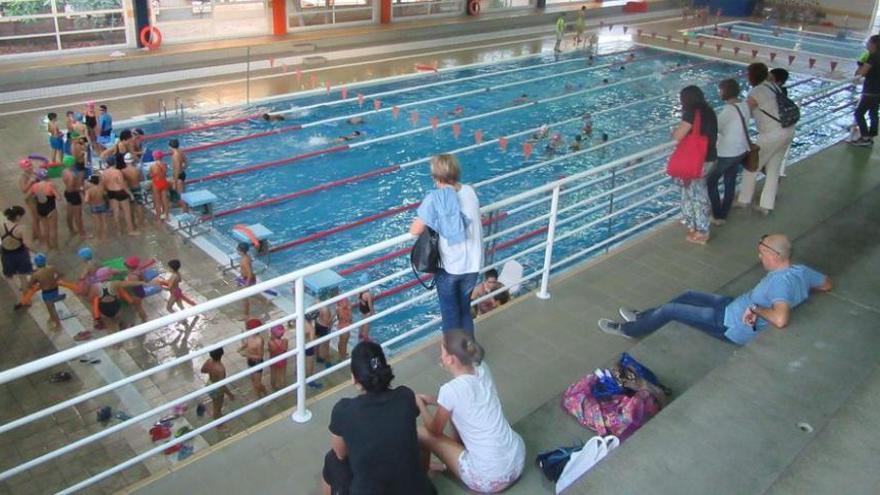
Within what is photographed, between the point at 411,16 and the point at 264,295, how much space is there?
18.4m

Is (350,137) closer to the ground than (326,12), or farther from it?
closer to the ground

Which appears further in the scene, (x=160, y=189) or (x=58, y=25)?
(x=58, y=25)

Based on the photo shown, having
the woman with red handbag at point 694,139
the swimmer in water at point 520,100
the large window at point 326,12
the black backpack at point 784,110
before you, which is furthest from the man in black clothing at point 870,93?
the large window at point 326,12

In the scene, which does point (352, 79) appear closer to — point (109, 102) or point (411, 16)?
point (109, 102)

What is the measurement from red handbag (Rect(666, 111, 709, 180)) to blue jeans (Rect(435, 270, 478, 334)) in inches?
98.8

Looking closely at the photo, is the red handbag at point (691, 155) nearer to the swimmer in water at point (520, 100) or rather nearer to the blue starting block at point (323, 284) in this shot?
the blue starting block at point (323, 284)

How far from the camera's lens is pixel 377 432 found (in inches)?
112

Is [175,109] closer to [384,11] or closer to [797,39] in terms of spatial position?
[384,11]

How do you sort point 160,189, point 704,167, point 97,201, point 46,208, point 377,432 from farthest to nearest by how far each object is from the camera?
1. point 160,189
2. point 97,201
3. point 46,208
4. point 704,167
5. point 377,432


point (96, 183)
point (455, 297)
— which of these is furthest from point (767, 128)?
point (96, 183)

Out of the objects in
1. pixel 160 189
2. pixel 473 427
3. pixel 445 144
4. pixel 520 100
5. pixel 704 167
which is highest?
pixel 704 167

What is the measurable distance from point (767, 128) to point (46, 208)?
8412mm

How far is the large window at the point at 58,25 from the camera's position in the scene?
1633 centimetres

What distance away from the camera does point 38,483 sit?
5492mm
